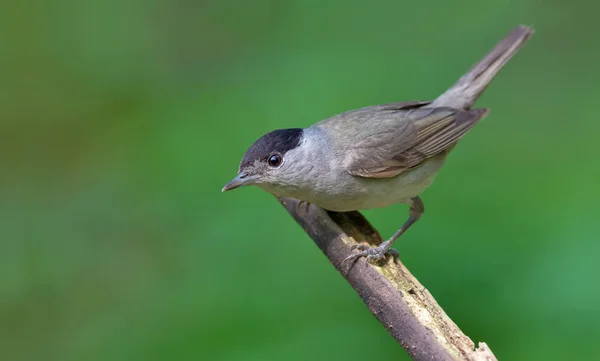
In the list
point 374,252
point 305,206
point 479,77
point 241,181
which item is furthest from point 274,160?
point 479,77

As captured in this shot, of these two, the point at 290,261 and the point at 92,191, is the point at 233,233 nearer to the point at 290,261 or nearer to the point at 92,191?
the point at 290,261

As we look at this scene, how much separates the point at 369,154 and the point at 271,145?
0.69 metres

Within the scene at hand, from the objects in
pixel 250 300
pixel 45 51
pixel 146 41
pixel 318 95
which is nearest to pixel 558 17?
pixel 318 95

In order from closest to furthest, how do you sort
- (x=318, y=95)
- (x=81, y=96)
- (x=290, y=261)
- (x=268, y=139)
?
(x=268, y=139) < (x=290, y=261) < (x=318, y=95) < (x=81, y=96)

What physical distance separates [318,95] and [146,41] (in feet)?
9.76

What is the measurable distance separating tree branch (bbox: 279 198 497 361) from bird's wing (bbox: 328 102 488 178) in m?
0.38

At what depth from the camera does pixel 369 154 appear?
4219mm

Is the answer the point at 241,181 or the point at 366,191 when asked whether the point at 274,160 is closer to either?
the point at 241,181

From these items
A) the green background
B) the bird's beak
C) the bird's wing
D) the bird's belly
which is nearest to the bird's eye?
the bird's beak

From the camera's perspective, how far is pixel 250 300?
4.68 m

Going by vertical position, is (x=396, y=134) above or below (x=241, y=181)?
below

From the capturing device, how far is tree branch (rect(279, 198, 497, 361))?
9.53ft

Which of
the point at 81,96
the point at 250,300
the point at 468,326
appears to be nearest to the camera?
the point at 468,326

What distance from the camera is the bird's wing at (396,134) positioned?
4172mm
